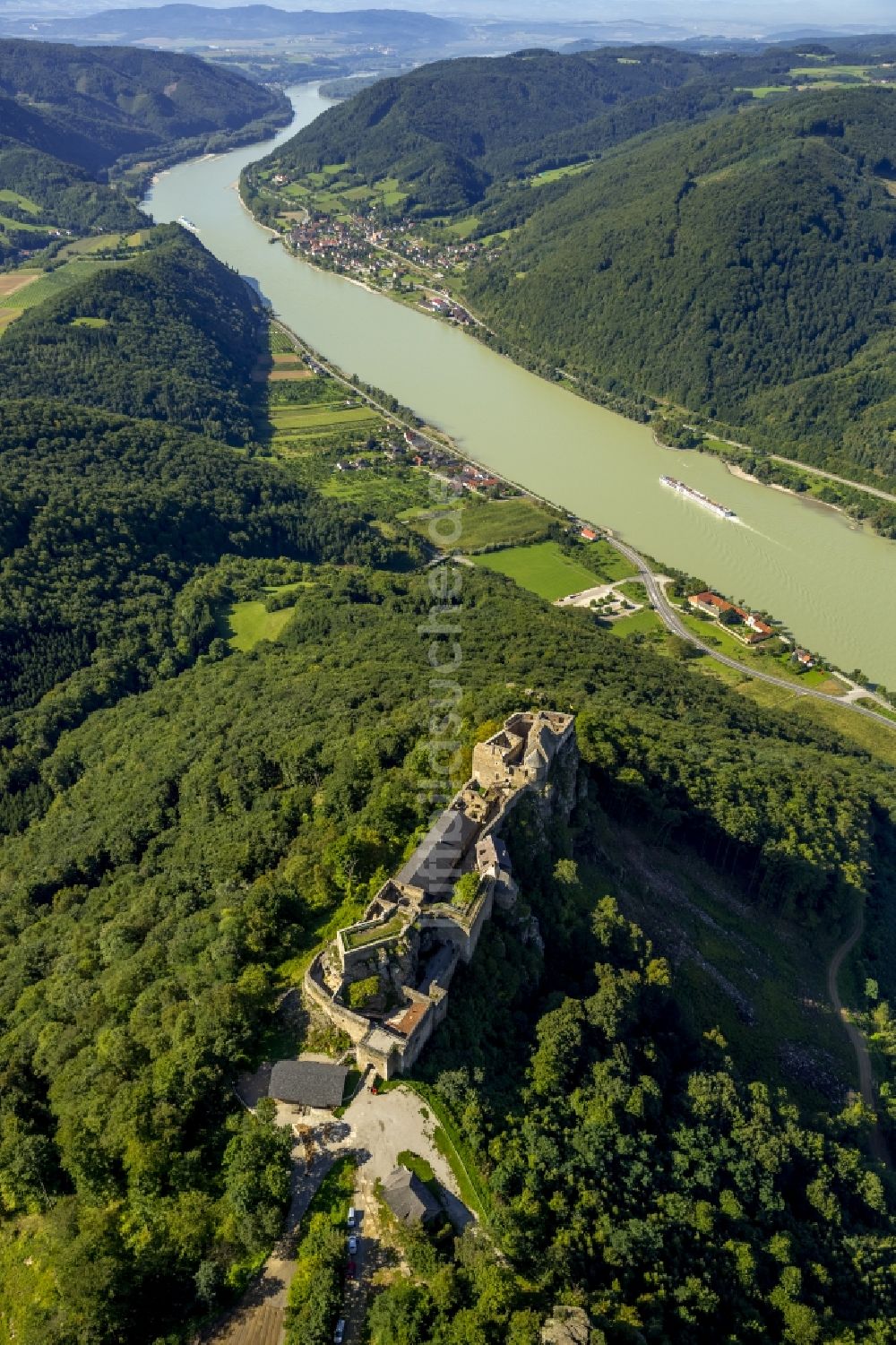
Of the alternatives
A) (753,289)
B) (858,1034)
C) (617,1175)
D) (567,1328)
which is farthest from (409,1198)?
(753,289)

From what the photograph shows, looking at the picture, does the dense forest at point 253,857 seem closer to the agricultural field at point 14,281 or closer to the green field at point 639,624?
the green field at point 639,624

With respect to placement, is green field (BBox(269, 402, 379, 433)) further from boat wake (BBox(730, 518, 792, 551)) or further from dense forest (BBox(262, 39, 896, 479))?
boat wake (BBox(730, 518, 792, 551))

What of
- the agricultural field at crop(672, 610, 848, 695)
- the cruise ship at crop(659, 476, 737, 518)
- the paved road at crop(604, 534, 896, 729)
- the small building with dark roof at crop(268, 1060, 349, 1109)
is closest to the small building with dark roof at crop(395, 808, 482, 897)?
the small building with dark roof at crop(268, 1060, 349, 1109)

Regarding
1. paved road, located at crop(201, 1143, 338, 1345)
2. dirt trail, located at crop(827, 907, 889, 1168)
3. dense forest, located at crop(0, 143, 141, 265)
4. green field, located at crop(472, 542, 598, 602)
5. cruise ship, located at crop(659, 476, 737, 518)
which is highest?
dense forest, located at crop(0, 143, 141, 265)

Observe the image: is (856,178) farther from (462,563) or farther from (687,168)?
(462,563)

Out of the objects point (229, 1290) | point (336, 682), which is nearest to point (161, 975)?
point (229, 1290)

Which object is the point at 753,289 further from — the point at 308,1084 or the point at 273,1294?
the point at 273,1294
